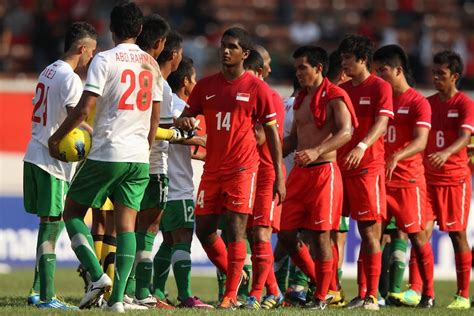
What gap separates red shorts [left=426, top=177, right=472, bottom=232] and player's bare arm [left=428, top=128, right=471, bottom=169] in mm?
592

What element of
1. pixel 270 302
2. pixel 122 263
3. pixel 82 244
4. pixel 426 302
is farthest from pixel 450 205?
pixel 82 244

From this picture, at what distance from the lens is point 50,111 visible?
33.3ft

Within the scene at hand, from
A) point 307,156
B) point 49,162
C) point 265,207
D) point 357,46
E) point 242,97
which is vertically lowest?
point 265,207

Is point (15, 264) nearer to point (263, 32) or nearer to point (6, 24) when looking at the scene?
point (6, 24)

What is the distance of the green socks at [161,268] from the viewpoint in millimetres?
11469

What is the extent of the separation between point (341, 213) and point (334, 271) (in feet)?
2.06

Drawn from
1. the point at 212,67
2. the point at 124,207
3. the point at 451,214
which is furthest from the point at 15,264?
the point at 124,207

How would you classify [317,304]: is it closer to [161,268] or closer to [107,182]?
[161,268]

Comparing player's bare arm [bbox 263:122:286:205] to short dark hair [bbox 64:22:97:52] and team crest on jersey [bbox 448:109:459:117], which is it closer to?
short dark hair [bbox 64:22:97:52]

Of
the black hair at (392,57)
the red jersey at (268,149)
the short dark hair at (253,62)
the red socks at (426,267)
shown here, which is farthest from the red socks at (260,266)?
the black hair at (392,57)

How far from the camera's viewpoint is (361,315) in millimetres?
9781

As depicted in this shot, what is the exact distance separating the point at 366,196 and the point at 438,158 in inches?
48.7

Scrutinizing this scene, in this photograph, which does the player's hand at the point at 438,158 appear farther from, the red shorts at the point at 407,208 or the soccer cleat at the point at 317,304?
the soccer cleat at the point at 317,304

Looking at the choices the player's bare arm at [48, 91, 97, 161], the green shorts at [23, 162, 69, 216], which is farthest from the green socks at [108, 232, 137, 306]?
the green shorts at [23, 162, 69, 216]
